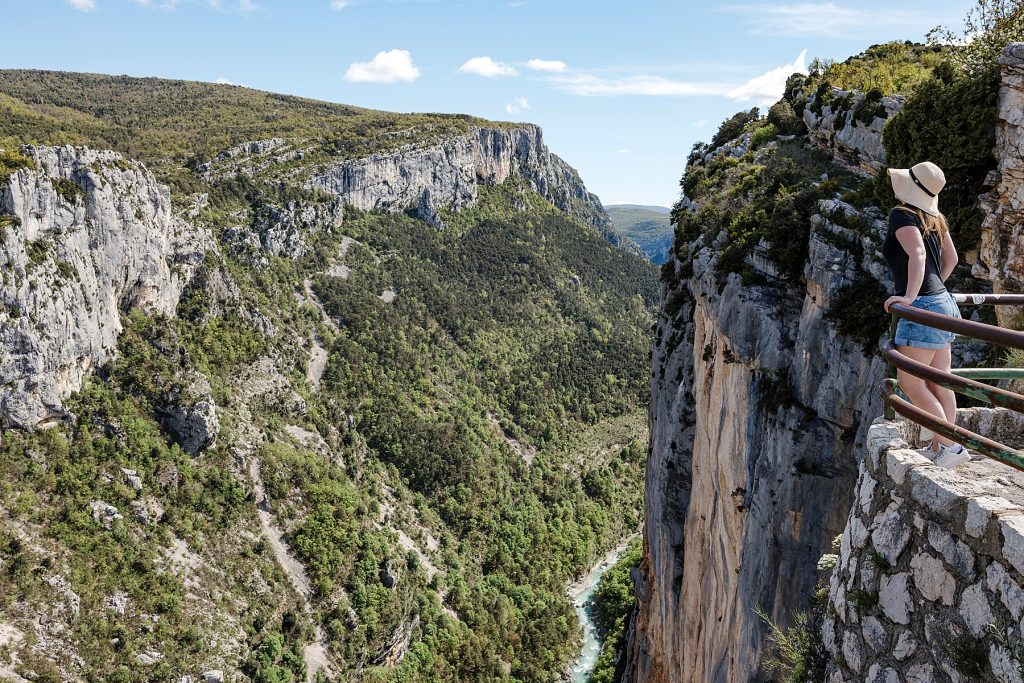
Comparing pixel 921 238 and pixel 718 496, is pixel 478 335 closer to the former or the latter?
pixel 718 496

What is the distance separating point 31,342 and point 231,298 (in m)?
27.6

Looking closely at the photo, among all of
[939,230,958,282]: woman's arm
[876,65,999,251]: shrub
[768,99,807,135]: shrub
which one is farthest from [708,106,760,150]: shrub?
[939,230,958,282]: woman's arm

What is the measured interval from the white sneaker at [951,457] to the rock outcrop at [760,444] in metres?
7.28

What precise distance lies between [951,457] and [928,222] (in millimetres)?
2010

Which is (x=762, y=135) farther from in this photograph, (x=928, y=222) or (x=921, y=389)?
(x=921, y=389)

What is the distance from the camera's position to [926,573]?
4125 millimetres

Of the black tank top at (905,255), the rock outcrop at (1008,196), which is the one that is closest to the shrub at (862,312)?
the rock outcrop at (1008,196)

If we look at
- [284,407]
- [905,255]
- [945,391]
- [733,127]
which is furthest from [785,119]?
[284,407]

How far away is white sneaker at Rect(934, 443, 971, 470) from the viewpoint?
14.9 ft

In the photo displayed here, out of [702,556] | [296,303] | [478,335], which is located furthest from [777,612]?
[478,335]

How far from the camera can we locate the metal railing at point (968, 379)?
11.3ft

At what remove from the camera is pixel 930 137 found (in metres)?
12.0

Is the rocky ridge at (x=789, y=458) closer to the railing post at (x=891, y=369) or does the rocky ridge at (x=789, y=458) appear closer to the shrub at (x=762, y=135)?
the railing post at (x=891, y=369)

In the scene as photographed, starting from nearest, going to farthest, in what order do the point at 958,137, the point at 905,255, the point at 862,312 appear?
the point at 905,255, the point at 958,137, the point at 862,312
